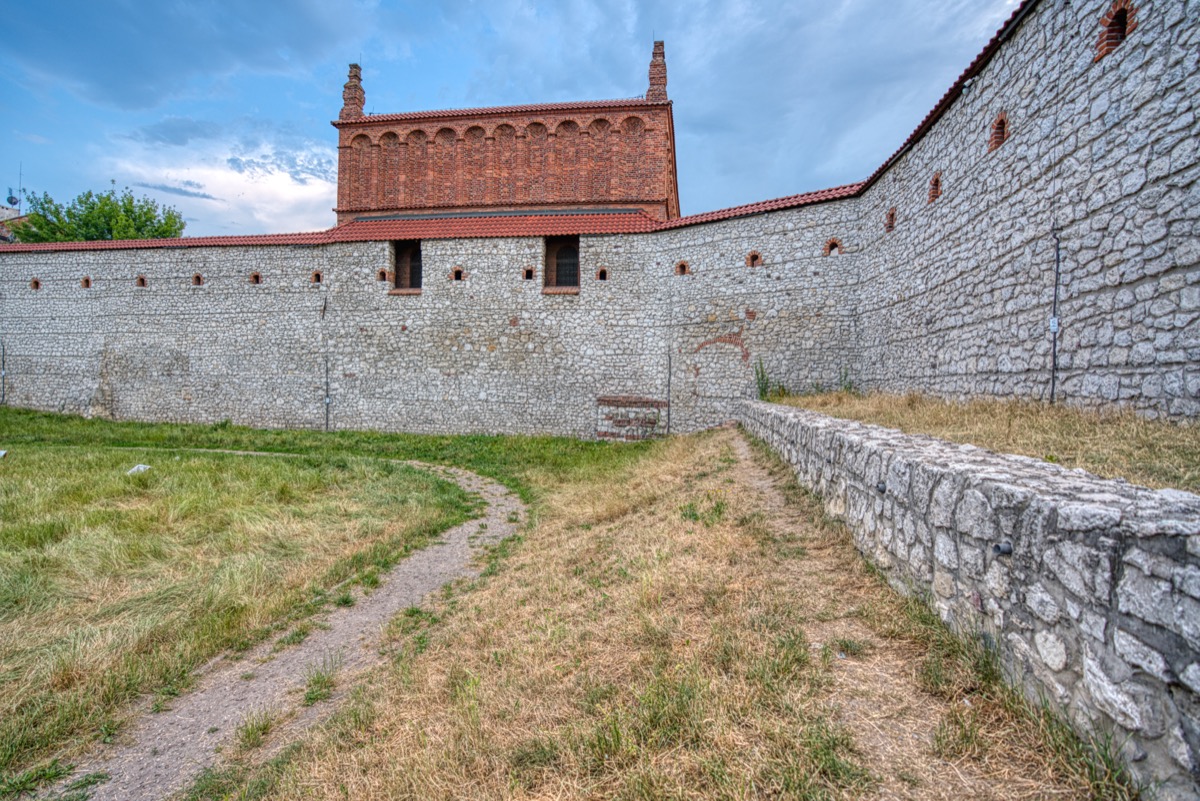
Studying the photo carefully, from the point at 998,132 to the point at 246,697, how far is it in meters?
10.5

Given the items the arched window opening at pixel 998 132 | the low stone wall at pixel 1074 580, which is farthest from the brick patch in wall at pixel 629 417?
the low stone wall at pixel 1074 580

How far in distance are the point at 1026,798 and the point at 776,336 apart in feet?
42.0

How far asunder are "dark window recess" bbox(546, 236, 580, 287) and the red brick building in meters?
1.89

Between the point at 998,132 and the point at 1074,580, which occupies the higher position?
the point at 998,132

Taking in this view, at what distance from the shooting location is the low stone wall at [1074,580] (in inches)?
66.4

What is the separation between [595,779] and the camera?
241cm

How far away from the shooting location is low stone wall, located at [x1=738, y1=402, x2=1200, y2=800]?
66.4 inches

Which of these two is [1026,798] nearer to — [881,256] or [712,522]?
[712,522]

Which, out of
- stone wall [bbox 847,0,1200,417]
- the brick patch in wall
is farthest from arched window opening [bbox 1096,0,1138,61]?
the brick patch in wall

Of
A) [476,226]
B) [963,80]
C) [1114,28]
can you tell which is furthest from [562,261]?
[1114,28]

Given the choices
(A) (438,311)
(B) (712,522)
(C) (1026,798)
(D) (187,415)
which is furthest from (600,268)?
(C) (1026,798)

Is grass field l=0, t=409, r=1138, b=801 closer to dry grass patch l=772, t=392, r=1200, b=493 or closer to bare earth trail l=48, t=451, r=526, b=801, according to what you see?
bare earth trail l=48, t=451, r=526, b=801

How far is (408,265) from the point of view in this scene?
711 inches

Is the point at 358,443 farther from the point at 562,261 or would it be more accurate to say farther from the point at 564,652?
the point at 564,652
